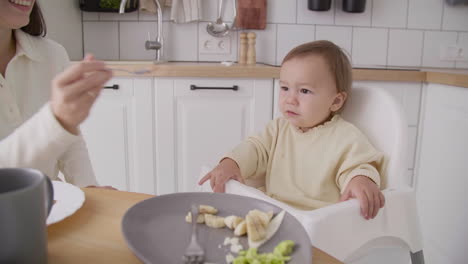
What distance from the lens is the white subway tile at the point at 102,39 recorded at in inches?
84.5

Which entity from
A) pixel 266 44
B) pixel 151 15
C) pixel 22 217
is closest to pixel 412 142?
pixel 266 44

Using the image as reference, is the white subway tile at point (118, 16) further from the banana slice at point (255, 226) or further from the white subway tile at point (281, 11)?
the banana slice at point (255, 226)

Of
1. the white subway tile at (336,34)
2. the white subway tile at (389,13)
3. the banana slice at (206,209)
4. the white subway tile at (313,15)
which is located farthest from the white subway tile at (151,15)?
the banana slice at (206,209)

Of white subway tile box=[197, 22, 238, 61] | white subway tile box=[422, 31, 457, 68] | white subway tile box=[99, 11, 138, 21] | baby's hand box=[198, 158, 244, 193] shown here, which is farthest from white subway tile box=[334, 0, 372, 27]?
baby's hand box=[198, 158, 244, 193]

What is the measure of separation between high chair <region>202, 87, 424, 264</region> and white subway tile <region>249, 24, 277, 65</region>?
1.17 m

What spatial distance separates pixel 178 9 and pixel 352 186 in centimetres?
156

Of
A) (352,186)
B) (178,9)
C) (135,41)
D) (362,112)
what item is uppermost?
(178,9)

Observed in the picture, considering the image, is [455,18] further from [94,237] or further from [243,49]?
[94,237]

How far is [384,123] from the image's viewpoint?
3.26 feet

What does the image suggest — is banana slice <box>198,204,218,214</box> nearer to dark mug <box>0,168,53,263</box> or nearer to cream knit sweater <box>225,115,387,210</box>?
dark mug <box>0,168,53,263</box>

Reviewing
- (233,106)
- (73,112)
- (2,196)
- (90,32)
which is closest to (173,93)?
(233,106)

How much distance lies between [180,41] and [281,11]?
1.79 ft

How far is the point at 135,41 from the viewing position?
2.16 m

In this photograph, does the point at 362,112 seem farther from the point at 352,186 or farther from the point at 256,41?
the point at 256,41
